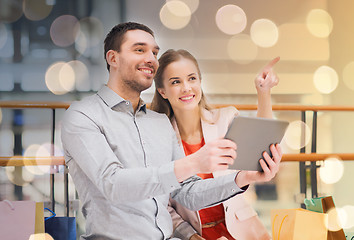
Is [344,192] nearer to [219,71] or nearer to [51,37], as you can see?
[219,71]

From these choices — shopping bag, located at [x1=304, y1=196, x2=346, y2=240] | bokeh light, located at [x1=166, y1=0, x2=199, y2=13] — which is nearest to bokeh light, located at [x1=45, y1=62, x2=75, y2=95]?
bokeh light, located at [x1=166, y1=0, x2=199, y2=13]

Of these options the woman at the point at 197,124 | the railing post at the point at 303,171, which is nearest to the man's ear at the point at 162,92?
the woman at the point at 197,124

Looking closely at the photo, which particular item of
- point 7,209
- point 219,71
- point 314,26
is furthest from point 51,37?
point 7,209

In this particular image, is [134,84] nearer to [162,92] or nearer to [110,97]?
[110,97]

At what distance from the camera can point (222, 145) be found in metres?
1.10

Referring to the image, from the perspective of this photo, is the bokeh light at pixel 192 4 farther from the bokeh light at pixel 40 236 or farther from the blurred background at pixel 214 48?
the bokeh light at pixel 40 236

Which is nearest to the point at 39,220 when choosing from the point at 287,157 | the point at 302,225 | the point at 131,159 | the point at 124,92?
the point at 131,159

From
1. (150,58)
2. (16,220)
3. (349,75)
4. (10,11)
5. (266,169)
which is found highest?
(10,11)

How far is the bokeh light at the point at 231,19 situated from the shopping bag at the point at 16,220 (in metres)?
4.92

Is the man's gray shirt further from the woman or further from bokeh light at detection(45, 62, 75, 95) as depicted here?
bokeh light at detection(45, 62, 75, 95)

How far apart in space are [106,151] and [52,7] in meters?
5.02

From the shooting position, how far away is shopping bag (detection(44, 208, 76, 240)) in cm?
142

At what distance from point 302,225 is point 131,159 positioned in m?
0.75

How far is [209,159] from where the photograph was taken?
107 centimetres
